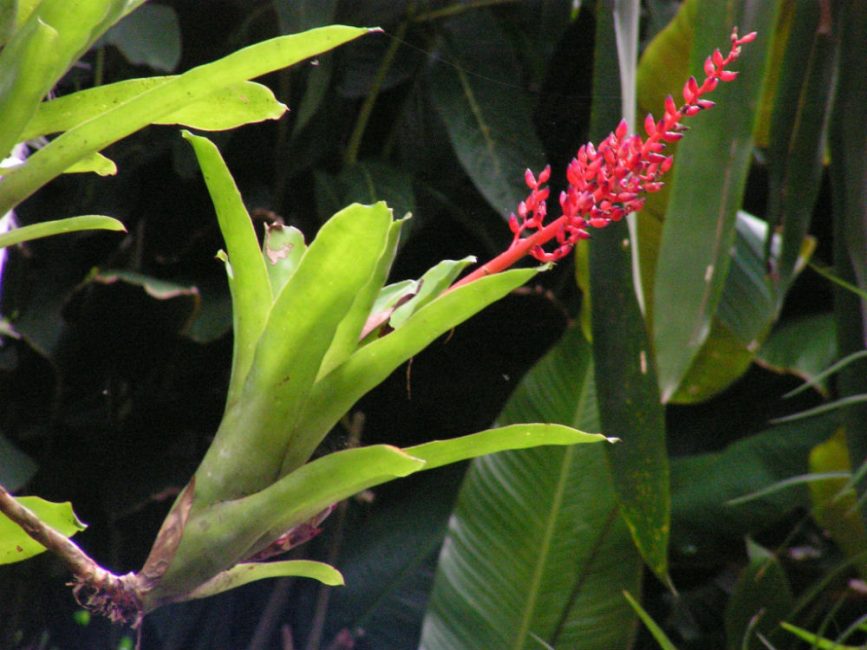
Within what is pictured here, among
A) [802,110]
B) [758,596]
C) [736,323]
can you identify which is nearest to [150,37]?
[802,110]

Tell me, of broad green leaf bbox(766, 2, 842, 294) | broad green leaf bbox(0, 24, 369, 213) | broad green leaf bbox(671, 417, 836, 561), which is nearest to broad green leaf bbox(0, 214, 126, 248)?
broad green leaf bbox(0, 24, 369, 213)

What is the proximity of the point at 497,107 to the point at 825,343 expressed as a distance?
612mm

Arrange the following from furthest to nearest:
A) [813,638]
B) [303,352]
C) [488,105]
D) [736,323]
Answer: [736,323] → [813,638] → [488,105] → [303,352]

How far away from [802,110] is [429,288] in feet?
1.10

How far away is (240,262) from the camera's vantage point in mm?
202

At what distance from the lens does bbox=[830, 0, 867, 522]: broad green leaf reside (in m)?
0.44

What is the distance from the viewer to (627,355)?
351mm

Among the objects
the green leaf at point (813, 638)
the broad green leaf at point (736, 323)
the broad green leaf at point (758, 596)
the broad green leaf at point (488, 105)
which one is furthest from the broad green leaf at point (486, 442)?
the broad green leaf at point (758, 596)

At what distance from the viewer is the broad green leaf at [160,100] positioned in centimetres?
20

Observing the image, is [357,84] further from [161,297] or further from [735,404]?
[735,404]

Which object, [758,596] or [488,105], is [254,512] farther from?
[758,596]

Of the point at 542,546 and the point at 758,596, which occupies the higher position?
the point at 542,546

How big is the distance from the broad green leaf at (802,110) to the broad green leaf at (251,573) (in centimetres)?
35

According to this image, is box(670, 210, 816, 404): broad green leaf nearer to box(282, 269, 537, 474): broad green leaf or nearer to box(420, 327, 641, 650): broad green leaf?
box(420, 327, 641, 650): broad green leaf
